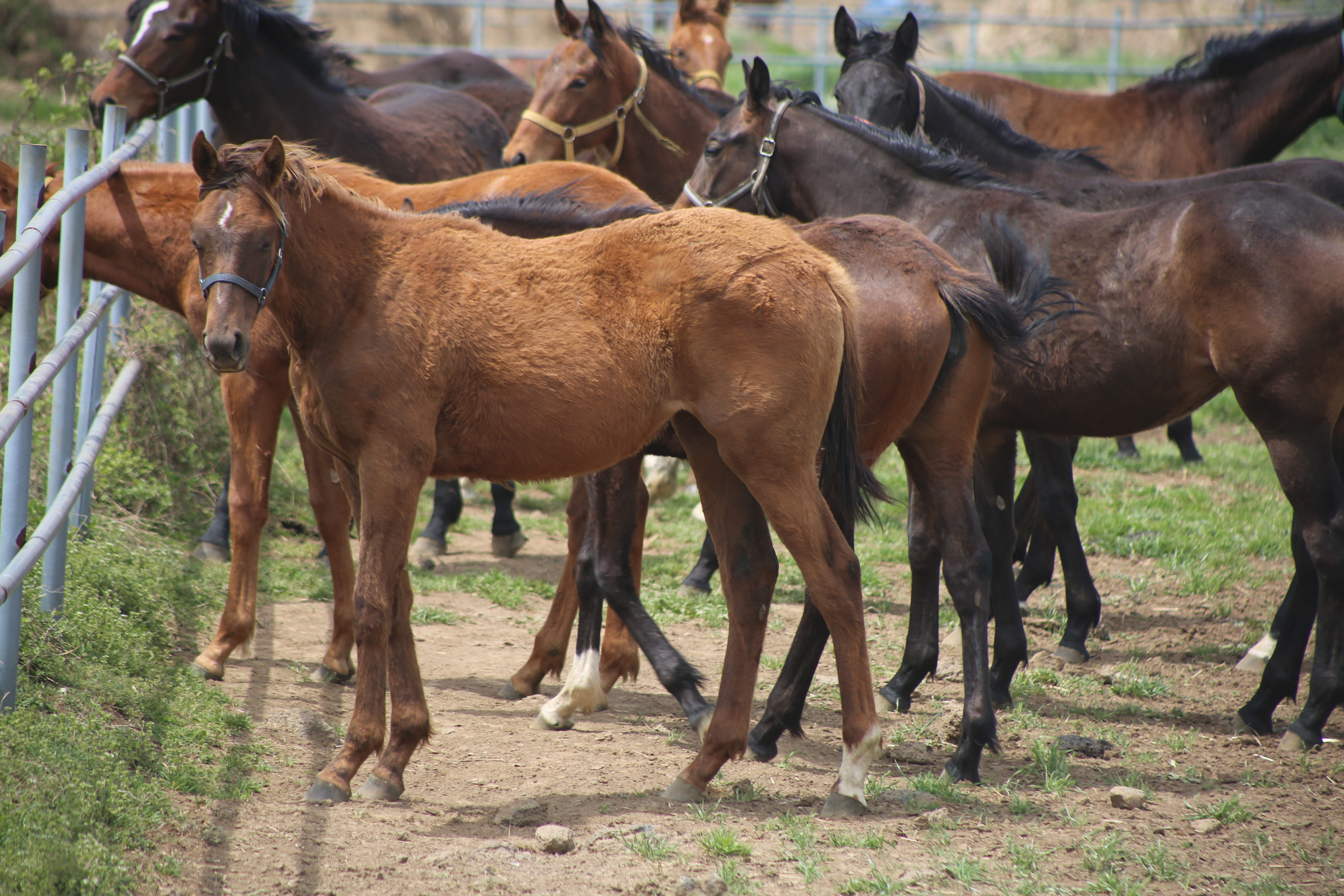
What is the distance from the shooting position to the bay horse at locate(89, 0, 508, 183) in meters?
6.23

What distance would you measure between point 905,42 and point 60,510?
4714 millimetres

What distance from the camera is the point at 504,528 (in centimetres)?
723

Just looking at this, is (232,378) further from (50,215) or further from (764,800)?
(764,800)

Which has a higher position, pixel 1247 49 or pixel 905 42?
pixel 1247 49

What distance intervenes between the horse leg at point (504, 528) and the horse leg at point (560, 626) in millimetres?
2180

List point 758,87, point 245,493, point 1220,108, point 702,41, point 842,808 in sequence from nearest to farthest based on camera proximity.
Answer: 1. point 842,808
2. point 245,493
3. point 758,87
4. point 1220,108
5. point 702,41

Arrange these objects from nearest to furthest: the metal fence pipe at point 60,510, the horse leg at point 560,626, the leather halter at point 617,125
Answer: the metal fence pipe at point 60,510, the horse leg at point 560,626, the leather halter at point 617,125

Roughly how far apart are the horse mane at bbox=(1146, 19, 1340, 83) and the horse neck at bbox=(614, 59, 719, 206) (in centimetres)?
334

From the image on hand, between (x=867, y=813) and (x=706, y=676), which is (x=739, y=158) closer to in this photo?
(x=706, y=676)

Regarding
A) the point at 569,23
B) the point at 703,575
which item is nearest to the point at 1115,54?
the point at 569,23

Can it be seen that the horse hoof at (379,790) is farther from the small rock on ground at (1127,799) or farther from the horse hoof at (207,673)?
the small rock on ground at (1127,799)

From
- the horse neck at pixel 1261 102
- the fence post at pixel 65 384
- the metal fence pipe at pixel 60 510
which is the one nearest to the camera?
the metal fence pipe at pixel 60 510

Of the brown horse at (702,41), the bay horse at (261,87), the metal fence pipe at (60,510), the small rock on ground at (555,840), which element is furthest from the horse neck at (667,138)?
the small rock on ground at (555,840)

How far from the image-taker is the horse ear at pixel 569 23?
286 inches
